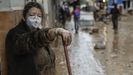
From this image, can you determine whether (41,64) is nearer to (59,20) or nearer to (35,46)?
(35,46)

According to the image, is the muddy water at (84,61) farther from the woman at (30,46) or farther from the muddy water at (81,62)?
the woman at (30,46)

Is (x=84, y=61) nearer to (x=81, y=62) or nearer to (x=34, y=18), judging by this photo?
(x=81, y=62)

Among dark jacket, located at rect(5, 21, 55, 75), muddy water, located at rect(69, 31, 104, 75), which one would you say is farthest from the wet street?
dark jacket, located at rect(5, 21, 55, 75)

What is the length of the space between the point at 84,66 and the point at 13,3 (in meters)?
7.07

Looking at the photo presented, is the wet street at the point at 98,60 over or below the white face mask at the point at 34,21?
below

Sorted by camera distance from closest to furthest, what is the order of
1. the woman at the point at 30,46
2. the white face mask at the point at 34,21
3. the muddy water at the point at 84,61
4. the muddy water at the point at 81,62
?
the woman at the point at 30,46 < the white face mask at the point at 34,21 < the muddy water at the point at 81,62 < the muddy water at the point at 84,61

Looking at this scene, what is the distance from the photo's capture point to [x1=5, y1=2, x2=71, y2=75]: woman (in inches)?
143

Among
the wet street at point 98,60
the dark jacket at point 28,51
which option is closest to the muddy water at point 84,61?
the wet street at point 98,60

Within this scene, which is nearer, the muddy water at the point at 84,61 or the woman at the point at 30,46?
the woman at the point at 30,46

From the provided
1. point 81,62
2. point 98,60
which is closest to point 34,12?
point 81,62

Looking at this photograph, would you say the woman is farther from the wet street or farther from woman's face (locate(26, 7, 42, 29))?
the wet street

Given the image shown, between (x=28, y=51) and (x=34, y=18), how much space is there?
0.27 metres

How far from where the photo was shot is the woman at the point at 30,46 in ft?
11.9

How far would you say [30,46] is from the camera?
12.0ft
